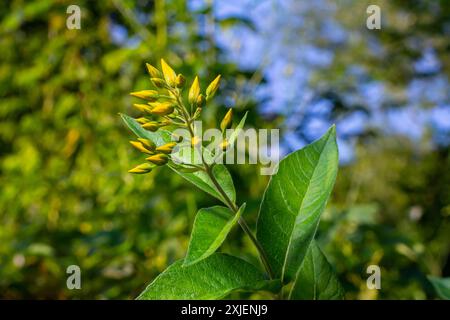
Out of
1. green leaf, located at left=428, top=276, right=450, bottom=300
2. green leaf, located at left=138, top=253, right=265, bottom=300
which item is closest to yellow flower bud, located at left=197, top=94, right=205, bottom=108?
green leaf, located at left=138, top=253, right=265, bottom=300

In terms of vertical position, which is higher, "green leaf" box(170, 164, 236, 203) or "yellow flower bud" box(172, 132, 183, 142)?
"yellow flower bud" box(172, 132, 183, 142)

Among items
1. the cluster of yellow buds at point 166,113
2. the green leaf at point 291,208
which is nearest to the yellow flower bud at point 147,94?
the cluster of yellow buds at point 166,113

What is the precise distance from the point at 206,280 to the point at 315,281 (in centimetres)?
10

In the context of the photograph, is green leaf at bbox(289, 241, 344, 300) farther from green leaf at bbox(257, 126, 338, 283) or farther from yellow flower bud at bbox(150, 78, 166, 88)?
yellow flower bud at bbox(150, 78, 166, 88)

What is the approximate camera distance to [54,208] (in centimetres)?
157

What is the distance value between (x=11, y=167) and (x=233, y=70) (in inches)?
33.1

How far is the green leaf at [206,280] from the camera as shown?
15.2 inches

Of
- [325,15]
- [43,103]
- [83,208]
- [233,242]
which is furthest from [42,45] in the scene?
[325,15]

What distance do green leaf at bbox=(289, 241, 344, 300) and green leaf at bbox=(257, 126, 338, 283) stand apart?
0.07 feet

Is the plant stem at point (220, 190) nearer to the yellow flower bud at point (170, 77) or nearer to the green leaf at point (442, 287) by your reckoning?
the yellow flower bud at point (170, 77)

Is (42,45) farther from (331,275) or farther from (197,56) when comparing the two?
(331,275)

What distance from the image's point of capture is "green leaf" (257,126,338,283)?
430mm

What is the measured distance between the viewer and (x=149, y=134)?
0.45 m

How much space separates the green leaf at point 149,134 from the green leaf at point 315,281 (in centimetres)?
15
